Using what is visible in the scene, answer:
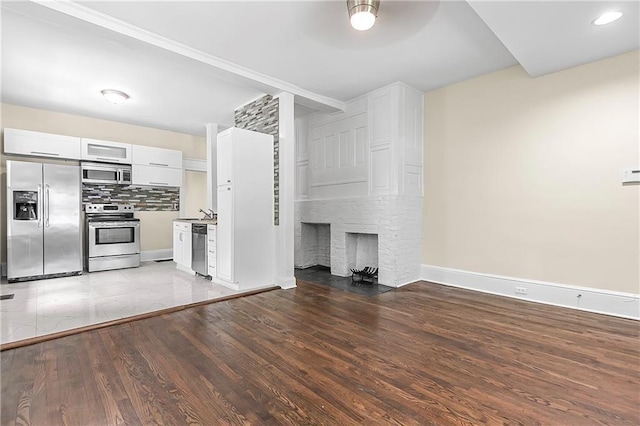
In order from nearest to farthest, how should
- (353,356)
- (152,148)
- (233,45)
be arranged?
(353,356) < (233,45) < (152,148)

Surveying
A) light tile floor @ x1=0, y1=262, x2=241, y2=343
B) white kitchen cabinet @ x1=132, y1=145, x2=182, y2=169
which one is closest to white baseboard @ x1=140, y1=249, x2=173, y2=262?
light tile floor @ x1=0, y1=262, x2=241, y2=343

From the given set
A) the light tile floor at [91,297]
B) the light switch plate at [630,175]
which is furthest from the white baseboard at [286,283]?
the light switch plate at [630,175]

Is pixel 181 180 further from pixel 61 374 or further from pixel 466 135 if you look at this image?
pixel 466 135

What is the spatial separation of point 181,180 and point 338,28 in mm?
4757

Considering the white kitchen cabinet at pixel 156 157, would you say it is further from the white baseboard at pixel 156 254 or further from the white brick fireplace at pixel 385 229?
the white brick fireplace at pixel 385 229

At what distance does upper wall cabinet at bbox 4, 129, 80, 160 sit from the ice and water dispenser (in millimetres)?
702

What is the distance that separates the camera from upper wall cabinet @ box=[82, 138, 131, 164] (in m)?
5.18

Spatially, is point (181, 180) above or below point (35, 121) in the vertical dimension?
below

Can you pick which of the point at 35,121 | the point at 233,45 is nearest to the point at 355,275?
the point at 233,45

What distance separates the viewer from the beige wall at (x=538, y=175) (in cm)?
297

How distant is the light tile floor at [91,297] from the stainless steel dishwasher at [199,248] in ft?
0.54

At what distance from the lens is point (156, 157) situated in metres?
5.94

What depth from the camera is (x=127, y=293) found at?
3.75 meters

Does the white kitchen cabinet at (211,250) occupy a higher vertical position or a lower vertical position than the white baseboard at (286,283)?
higher
